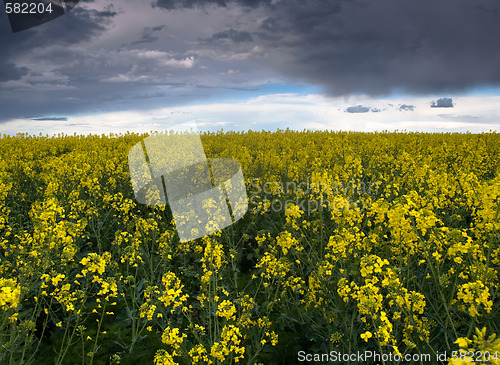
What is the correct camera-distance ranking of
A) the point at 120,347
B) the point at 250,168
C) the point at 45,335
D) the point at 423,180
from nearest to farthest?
the point at 120,347 → the point at 45,335 → the point at 423,180 → the point at 250,168

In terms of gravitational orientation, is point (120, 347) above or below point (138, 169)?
below

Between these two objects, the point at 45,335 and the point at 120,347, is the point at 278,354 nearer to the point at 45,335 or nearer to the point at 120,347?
the point at 120,347

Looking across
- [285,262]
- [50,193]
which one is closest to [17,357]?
[285,262]

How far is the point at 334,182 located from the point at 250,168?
4.07 meters

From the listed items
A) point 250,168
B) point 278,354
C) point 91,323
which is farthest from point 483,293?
point 250,168

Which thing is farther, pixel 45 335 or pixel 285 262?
pixel 45 335

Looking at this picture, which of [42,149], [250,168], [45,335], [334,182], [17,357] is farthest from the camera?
[42,149]

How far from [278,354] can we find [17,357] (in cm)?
315

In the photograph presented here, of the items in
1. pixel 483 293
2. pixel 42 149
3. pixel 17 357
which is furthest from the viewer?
pixel 42 149

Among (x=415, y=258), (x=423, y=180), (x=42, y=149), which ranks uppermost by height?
(x=42, y=149)

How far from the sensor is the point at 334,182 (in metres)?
6.09

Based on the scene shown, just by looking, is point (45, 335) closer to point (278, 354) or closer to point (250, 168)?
point (278, 354)

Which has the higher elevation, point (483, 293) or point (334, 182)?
point (334, 182)

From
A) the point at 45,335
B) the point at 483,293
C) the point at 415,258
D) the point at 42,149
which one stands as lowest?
the point at 45,335
